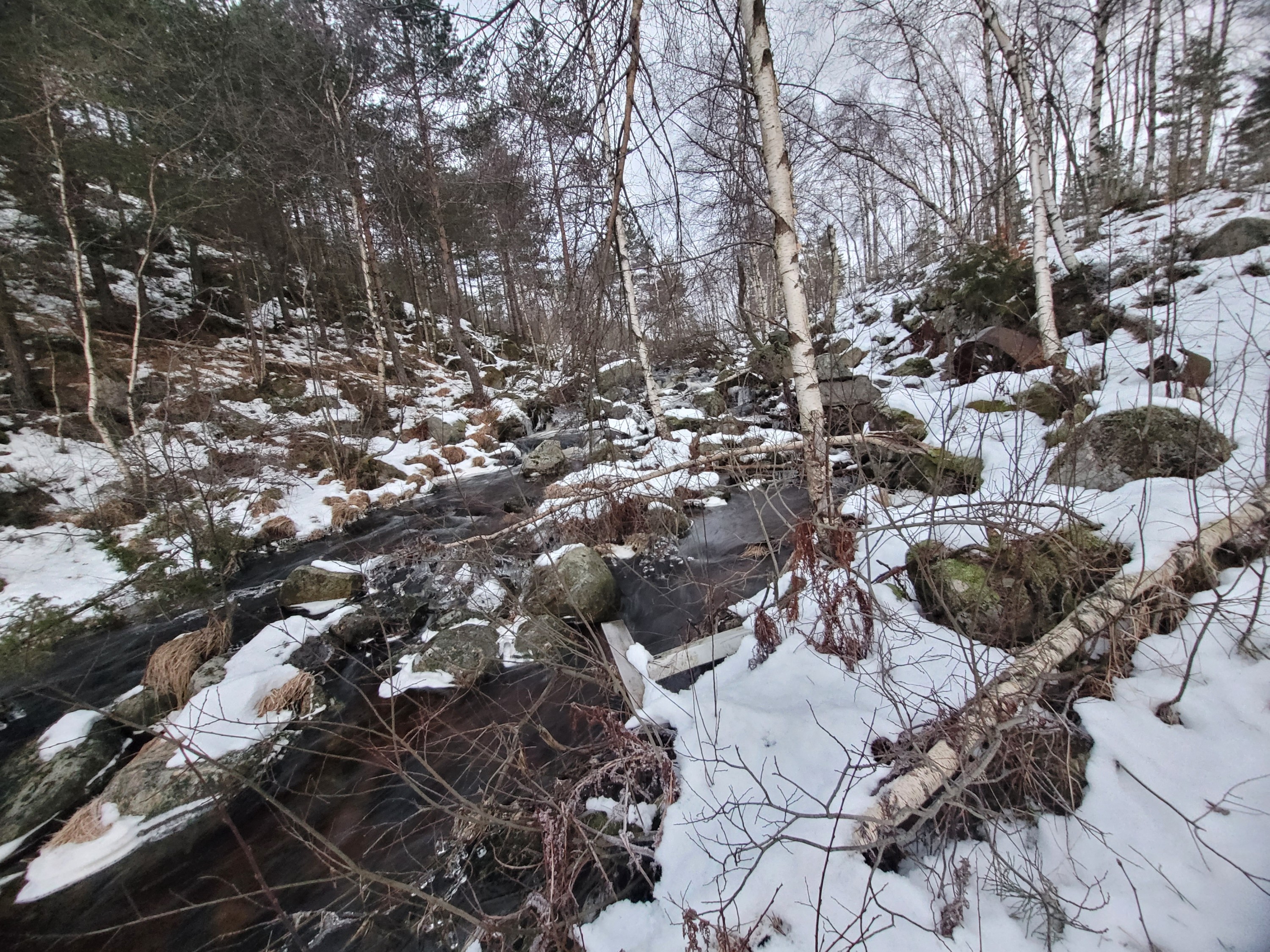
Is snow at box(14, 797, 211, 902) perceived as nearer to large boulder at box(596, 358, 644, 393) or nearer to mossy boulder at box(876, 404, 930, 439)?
large boulder at box(596, 358, 644, 393)

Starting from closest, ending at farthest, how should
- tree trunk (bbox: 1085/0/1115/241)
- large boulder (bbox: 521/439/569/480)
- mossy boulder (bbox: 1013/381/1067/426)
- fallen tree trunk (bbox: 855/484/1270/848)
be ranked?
fallen tree trunk (bbox: 855/484/1270/848) → mossy boulder (bbox: 1013/381/1067/426) → tree trunk (bbox: 1085/0/1115/241) → large boulder (bbox: 521/439/569/480)

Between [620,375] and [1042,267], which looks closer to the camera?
[1042,267]

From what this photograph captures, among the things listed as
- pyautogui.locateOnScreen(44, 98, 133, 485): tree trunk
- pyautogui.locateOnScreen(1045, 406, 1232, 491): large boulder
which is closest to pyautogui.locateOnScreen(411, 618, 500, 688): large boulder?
pyautogui.locateOnScreen(1045, 406, 1232, 491): large boulder

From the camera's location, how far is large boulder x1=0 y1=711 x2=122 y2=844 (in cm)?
299

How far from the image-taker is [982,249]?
8.09m

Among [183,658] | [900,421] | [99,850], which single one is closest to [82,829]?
[99,850]

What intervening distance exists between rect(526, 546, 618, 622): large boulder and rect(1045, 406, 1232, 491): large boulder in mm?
3813

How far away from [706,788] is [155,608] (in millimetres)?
7105

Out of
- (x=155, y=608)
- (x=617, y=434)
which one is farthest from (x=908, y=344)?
(x=155, y=608)

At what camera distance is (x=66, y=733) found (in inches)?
141

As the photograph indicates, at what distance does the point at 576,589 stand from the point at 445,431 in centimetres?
827

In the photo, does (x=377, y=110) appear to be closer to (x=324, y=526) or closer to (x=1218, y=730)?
(x=1218, y=730)

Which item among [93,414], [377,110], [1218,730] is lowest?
[1218,730]

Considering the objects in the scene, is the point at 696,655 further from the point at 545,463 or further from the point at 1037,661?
the point at 545,463
